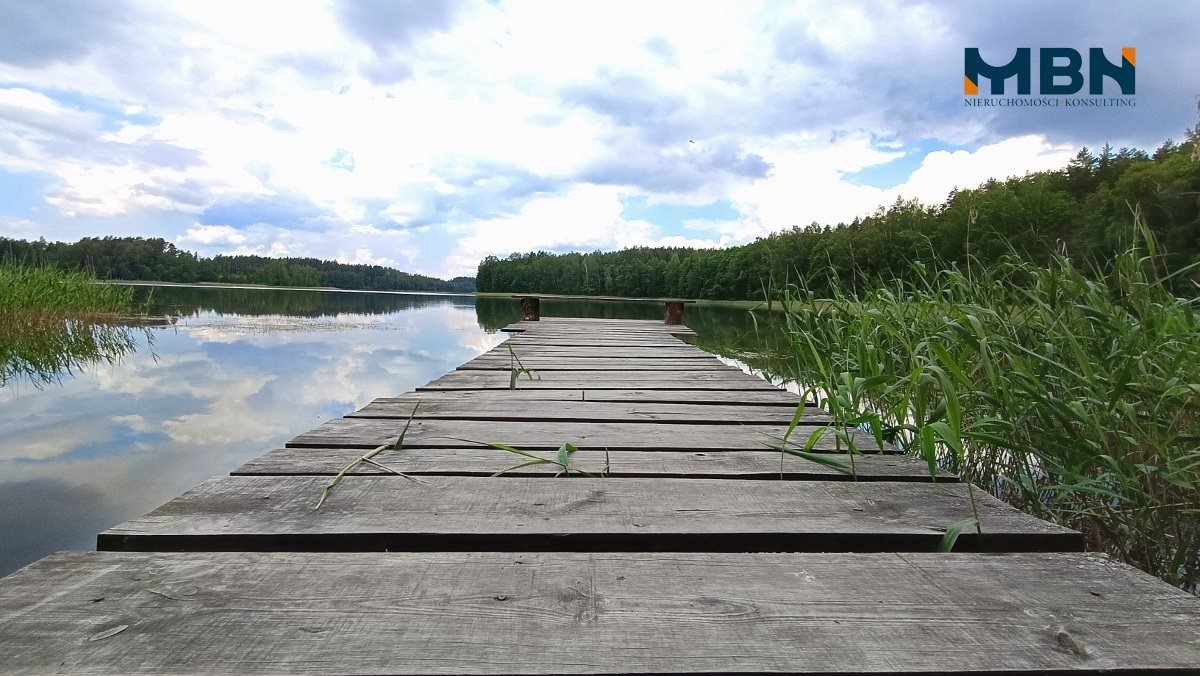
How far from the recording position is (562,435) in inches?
68.0

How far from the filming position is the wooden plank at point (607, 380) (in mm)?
2695

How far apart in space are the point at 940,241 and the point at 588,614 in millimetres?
7828

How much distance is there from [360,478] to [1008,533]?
122 centimetres

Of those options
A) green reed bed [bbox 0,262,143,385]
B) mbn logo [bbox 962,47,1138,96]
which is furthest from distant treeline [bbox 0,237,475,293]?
mbn logo [bbox 962,47,1138,96]

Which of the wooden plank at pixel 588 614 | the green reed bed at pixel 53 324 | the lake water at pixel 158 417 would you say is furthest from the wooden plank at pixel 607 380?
the green reed bed at pixel 53 324

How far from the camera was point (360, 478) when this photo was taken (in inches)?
50.2

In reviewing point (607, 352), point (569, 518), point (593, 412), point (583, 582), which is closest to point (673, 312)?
point (607, 352)

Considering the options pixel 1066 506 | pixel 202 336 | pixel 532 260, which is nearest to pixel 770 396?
pixel 1066 506

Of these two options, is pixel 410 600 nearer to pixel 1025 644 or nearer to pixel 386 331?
pixel 1025 644

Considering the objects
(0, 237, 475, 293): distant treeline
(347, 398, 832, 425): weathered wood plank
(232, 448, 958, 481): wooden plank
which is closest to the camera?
(232, 448, 958, 481): wooden plank

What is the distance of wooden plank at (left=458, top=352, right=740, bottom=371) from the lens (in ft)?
11.0

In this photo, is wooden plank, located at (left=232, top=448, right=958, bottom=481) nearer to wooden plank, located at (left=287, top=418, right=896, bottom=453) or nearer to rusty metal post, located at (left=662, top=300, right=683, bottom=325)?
wooden plank, located at (left=287, top=418, right=896, bottom=453)

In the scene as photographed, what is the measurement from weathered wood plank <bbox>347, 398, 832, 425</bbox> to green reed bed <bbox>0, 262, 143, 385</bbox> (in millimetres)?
4637

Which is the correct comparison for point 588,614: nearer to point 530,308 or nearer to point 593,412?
point 593,412
